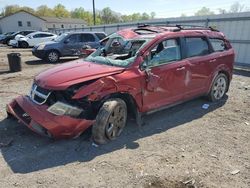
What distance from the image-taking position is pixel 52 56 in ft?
47.1

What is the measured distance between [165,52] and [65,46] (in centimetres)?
1012

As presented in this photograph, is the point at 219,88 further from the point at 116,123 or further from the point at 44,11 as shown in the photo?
the point at 44,11

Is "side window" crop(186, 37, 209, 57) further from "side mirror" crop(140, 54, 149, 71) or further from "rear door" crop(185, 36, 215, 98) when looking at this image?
"side mirror" crop(140, 54, 149, 71)

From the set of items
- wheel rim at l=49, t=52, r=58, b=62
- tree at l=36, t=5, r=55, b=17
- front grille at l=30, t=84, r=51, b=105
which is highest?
tree at l=36, t=5, r=55, b=17

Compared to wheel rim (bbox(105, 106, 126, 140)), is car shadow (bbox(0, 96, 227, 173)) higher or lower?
lower

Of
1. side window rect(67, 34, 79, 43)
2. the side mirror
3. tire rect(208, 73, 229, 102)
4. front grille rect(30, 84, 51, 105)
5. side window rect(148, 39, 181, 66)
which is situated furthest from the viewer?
side window rect(67, 34, 79, 43)

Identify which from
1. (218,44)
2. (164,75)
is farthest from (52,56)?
(164,75)

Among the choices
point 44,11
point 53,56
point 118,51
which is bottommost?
point 53,56

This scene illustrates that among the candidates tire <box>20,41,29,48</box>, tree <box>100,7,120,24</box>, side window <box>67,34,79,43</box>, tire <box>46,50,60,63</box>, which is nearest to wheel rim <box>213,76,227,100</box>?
side window <box>67,34,79,43</box>

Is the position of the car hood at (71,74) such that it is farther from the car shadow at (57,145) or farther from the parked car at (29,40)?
the parked car at (29,40)

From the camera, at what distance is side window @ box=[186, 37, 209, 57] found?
5.70m

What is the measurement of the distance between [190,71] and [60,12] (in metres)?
110

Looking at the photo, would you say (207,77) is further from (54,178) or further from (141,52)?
(54,178)

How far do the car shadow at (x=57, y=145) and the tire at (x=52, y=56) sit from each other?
371 inches
